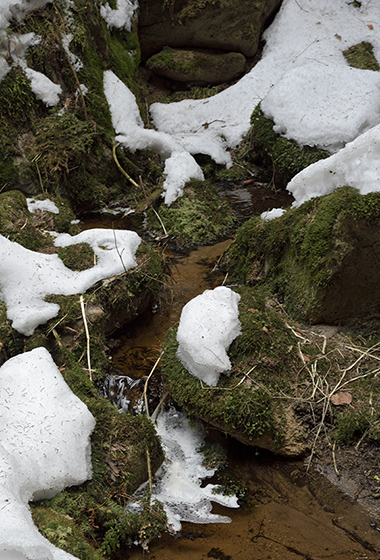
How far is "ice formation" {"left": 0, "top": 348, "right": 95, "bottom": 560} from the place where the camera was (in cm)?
265

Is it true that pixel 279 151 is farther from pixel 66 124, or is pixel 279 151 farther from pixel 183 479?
pixel 183 479

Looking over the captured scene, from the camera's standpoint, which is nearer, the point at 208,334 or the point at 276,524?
the point at 276,524

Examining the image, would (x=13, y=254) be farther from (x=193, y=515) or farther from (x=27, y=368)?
(x=193, y=515)

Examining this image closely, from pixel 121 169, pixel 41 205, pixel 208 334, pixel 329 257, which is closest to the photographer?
pixel 208 334

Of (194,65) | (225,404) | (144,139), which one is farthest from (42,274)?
(194,65)

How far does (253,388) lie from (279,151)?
501 cm

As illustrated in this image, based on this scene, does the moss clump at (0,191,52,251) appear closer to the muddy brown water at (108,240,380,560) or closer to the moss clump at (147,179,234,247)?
the moss clump at (147,179,234,247)

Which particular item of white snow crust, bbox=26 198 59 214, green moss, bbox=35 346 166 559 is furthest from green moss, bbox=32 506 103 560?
white snow crust, bbox=26 198 59 214

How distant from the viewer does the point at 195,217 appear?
7395 mm

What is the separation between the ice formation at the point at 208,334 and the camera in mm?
4094

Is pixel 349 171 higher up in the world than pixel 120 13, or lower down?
lower down

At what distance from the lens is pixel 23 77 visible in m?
7.34

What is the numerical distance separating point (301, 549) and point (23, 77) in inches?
282

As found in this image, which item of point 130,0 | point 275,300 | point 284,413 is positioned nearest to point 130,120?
point 130,0
